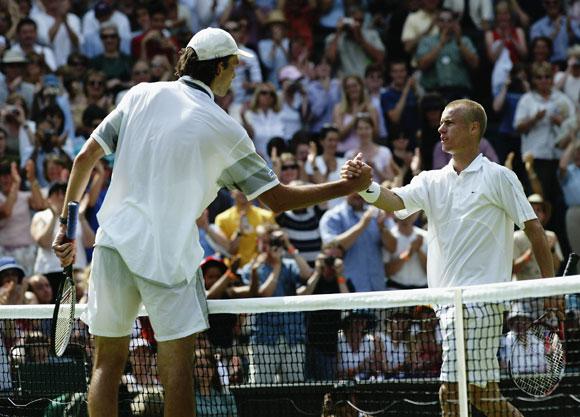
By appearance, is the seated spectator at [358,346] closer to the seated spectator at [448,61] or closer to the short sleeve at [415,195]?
the short sleeve at [415,195]

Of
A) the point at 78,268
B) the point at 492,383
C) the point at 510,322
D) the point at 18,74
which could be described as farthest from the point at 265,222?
the point at 492,383

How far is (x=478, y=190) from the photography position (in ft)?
22.1

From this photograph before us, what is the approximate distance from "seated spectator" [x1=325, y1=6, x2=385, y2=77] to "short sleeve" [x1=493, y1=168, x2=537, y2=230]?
28.0ft

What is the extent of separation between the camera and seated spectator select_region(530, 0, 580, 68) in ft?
50.5

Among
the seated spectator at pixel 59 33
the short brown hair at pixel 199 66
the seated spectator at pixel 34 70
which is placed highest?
the seated spectator at pixel 59 33

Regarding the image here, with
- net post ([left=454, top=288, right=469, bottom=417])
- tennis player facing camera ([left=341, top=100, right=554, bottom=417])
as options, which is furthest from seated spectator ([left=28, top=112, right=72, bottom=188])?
net post ([left=454, top=288, right=469, bottom=417])

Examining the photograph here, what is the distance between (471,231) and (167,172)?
203cm

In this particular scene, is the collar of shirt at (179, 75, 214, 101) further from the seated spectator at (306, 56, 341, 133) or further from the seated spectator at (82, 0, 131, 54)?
the seated spectator at (82, 0, 131, 54)

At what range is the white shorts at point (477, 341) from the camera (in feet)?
21.1

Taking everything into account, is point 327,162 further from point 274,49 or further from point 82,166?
point 82,166

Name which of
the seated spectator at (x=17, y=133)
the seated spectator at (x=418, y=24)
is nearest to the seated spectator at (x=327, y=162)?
the seated spectator at (x=418, y=24)

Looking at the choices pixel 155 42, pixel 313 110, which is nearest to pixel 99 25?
pixel 155 42

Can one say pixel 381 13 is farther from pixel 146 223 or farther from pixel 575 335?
pixel 146 223

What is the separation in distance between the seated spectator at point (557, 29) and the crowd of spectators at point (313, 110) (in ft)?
0.08
